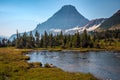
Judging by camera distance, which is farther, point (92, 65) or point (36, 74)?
point (92, 65)

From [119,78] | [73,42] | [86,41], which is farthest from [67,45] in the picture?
[119,78]

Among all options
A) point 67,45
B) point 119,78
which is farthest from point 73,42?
point 119,78

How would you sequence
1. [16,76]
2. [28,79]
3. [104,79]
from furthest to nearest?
[104,79], [16,76], [28,79]

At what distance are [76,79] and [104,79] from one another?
29.5ft

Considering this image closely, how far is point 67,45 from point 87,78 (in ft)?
468

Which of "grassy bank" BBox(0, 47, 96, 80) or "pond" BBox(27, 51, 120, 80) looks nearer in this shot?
"grassy bank" BBox(0, 47, 96, 80)

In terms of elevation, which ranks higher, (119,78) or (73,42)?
(73,42)

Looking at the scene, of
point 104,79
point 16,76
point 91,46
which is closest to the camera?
point 16,76

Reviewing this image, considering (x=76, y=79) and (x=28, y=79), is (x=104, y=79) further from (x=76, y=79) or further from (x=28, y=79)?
(x=28, y=79)

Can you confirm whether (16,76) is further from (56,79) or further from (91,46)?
(91,46)

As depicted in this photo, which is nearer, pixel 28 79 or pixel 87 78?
pixel 28 79

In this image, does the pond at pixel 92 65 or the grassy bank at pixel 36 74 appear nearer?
the grassy bank at pixel 36 74

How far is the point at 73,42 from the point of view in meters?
193

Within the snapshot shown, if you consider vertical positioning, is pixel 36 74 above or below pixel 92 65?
above
